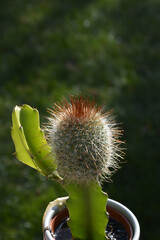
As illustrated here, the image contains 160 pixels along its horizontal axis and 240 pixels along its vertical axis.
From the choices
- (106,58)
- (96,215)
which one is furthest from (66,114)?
(106,58)

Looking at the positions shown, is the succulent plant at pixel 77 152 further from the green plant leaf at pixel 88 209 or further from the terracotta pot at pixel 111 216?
the terracotta pot at pixel 111 216

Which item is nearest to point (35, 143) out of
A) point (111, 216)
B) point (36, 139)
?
point (36, 139)

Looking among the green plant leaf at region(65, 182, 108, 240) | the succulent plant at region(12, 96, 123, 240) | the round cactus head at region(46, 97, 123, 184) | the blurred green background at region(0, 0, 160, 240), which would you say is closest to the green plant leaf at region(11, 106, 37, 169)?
the succulent plant at region(12, 96, 123, 240)

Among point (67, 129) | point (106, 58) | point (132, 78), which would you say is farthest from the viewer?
point (106, 58)

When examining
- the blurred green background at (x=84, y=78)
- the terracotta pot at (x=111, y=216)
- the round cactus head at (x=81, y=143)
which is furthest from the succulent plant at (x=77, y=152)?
the blurred green background at (x=84, y=78)

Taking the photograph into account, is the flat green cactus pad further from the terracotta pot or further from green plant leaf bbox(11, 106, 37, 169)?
the terracotta pot

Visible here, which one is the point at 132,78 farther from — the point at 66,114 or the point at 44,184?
the point at 66,114
